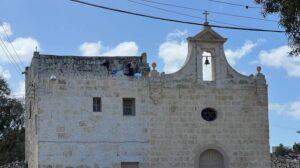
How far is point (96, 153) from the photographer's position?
98.2 feet

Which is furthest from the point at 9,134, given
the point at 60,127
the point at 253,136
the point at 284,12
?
the point at 284,12

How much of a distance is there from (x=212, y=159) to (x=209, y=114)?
2303mm

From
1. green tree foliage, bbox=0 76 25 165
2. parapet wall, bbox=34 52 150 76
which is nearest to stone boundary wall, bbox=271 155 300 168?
parapet wall, bbox=34 52 150 76

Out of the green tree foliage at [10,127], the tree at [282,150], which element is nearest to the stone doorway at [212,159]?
the green tree foliage at [10,127]

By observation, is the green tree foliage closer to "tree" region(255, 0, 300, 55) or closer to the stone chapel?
the stone chapel

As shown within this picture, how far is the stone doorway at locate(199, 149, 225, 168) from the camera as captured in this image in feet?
103

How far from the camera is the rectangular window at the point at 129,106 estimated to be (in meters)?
30.6

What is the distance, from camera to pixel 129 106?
30734mm

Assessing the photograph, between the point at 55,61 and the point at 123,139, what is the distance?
879cm

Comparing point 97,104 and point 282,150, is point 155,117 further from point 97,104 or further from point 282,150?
point 282,150

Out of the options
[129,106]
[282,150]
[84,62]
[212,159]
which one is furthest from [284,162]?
[282,150]

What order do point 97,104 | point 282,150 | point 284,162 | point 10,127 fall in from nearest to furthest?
point 97,104, point 284,162, point 10,127, point 282,150

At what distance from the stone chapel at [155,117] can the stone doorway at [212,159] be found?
0.17 feet

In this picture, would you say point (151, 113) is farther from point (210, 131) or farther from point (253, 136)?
point (253, 136)
